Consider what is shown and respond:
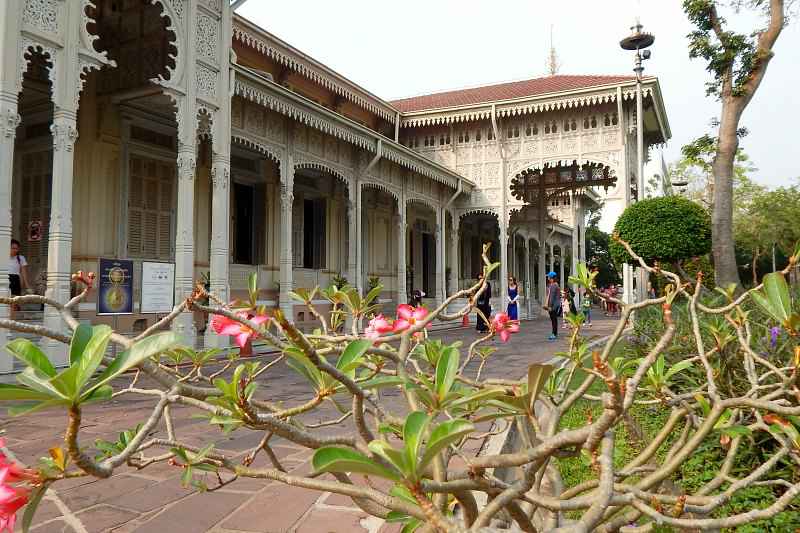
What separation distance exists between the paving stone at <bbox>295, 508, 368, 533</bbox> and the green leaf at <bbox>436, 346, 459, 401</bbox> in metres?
1.61

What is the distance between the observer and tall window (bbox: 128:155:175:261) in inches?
360

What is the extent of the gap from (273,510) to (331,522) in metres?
0.33

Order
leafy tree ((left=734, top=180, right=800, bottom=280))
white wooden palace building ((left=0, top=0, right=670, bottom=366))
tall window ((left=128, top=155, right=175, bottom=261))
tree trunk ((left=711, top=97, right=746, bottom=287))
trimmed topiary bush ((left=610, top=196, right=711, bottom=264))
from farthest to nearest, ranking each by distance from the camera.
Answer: leafy tree ((left=734, top=180, right=800, bottom=280)), trimmed topiary bush ((left=610, top=196, right=711, bottom=264)), tree trunk ((left=711, top=97, right=746, bottom=287)), tall window ((left=128, top=155, right=175, bottom=261)), white wooden palace building ((left=0, top=0, right=670, bottom=366))

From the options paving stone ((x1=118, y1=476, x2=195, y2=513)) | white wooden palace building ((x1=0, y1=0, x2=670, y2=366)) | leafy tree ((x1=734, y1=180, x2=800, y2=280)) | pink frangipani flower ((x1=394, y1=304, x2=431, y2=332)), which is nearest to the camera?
pink frangipani flower ((x1=394, y1=304, x2=431, y2=332))

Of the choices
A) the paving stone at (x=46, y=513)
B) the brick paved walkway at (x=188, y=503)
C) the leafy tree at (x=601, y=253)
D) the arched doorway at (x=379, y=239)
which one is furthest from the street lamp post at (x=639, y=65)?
the leafy tree at (x=601, y=253)

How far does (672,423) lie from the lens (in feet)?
4.37

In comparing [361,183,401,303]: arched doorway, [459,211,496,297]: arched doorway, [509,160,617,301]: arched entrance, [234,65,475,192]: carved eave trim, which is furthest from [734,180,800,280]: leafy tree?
[234,65,475,192]: carved eave trim

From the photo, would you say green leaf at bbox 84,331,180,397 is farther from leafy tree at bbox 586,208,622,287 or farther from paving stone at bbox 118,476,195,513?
leafy tree at bbox 586,208,622,287

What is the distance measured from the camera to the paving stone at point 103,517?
228 centimetres

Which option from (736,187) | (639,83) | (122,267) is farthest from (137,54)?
(736,187)

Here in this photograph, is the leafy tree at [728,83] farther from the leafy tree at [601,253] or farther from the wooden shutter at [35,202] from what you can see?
the leafy tree at [601,253]

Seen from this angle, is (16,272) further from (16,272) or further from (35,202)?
(35,202)

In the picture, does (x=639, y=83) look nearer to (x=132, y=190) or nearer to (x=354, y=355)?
(x=132, y=190)

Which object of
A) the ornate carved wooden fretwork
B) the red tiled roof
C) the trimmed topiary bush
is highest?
the red tiled roof
